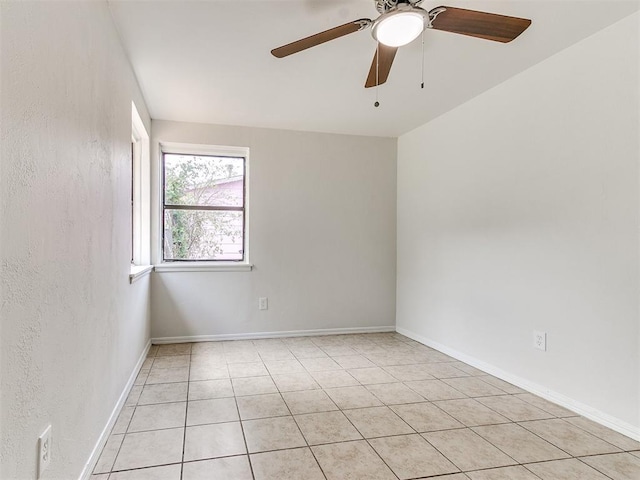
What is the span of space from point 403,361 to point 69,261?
2581mm

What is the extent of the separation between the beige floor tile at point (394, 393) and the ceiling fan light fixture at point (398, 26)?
196cm

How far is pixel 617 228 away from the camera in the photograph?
206 cm

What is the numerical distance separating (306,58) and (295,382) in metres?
2.12

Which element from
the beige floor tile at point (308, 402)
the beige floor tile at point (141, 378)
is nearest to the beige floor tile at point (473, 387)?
the beige floor tile at point (308, 402)

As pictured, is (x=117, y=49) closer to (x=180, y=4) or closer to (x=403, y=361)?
(x=180, y=4)

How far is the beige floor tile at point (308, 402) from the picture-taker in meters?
2.29

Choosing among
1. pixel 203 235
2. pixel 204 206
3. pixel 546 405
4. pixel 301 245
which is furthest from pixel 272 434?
pixel 204 206

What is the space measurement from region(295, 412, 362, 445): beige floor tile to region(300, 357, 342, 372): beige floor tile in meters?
0.81

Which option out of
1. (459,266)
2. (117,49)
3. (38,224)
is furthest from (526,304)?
(117,49)

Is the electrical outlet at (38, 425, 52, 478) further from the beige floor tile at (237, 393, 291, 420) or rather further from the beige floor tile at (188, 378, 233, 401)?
the beige floor tile at (188, 378, 233, 401)

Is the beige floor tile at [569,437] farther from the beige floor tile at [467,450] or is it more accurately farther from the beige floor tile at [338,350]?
the beige floor tile at [338,350]

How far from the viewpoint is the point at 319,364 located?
3145 millimetres

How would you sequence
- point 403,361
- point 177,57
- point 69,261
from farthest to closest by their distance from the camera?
point 403,361 < point 177,57 < point 69,261

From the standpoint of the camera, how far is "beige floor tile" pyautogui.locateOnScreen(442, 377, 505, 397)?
2.55 m
